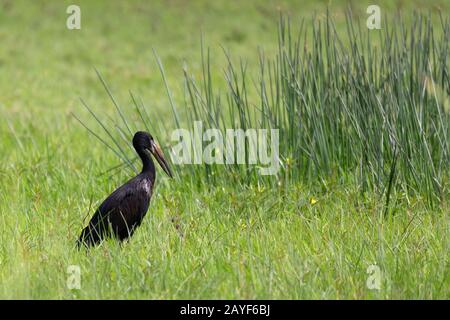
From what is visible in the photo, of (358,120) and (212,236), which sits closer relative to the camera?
(212,236)

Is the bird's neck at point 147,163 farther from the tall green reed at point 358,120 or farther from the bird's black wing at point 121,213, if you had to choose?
the tall green reed at point 358,120

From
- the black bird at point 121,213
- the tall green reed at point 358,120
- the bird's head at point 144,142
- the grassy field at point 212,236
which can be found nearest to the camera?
the grassy field at point 212,236

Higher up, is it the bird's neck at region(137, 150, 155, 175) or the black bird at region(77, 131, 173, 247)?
the bird's neck at region(137, 150, 155, 175)

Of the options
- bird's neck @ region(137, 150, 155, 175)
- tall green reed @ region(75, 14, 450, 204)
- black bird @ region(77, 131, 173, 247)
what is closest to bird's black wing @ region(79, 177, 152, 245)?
black bird @ region(77, 131, 173, 247)

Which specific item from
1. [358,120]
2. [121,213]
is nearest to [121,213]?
[121,213]

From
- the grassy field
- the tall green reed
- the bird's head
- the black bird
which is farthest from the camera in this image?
the tall green reed

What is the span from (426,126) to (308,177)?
2.70ft

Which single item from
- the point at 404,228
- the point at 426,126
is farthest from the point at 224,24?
the point at 404,228

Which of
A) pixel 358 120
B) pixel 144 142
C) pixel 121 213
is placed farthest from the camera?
pixel 358 120

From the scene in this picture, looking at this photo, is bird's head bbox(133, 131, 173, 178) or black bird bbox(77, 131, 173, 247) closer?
black bird bbox(77, 131, 173, 247)

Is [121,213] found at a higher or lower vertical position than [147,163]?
lower

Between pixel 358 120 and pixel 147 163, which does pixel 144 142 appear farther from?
pixel 358 120

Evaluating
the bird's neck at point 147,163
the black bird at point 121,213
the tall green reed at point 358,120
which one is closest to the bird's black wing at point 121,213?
the black bird at point 121,213

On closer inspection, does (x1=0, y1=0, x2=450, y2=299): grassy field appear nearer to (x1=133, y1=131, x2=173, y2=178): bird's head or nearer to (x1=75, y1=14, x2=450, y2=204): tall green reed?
(x1=75, y1=14, x2=450, y2=204): tall green reed
